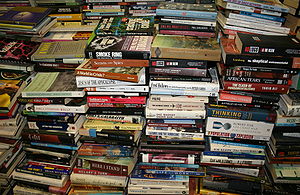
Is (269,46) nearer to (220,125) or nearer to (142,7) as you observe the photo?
(220,125)

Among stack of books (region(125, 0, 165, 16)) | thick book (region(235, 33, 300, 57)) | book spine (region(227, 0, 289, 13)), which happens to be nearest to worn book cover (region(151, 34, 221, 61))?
thick book (region(235, 33, 300, 57))

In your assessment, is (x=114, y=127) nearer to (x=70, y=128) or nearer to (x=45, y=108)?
(x=70, y=128)

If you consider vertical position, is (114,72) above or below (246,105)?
above

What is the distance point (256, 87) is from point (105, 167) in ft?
3.64

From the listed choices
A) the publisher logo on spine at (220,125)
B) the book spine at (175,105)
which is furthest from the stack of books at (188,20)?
the publisher logo on spine at (220,125)

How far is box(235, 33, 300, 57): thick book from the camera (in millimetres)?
1532

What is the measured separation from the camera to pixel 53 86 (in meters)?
1.78

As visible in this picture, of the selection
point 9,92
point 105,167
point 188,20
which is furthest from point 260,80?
point 9,92

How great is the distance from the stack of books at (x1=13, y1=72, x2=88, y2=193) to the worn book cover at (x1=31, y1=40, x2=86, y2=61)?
13cm

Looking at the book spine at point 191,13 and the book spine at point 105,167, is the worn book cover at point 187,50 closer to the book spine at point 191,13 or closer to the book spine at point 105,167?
the book spine at point 191,13

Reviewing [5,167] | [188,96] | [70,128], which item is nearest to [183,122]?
[188,96]

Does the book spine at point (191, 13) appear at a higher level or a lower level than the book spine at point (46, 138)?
higher

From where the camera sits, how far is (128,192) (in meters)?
1.83

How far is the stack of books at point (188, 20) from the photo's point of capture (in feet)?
5.60
